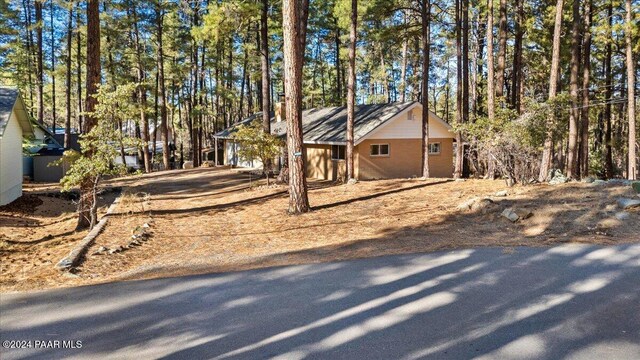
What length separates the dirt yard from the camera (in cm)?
763

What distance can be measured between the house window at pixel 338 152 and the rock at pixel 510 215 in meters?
12.4

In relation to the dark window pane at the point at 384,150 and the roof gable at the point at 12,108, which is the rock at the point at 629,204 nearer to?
the dark window pane at the point at 384,150

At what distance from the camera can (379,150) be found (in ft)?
74.2

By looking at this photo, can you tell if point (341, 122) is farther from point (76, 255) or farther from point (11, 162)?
point (76, 255)

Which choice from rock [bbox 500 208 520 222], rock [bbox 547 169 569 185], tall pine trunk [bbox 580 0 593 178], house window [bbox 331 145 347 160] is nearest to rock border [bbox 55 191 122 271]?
rock [bbox 500 208 520 222]

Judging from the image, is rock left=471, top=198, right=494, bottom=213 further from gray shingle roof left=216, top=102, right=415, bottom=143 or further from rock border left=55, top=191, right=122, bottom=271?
gray shingle roof left=216, top=102, right=415, bottom=143

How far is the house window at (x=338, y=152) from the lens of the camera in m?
22.3

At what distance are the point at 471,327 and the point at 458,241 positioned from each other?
4.06m

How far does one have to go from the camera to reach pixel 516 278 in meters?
6.24

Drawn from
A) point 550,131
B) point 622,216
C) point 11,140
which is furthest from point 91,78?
point 550,131

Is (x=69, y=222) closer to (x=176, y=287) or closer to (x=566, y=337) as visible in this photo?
(x=176, y=287)

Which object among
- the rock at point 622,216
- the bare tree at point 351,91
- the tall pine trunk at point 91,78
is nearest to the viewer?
the rock at point 622,216

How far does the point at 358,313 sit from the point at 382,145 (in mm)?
18092

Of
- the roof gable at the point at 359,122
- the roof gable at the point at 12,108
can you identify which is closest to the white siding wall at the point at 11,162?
the roof gable at the point at 12,108
